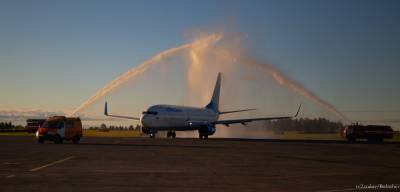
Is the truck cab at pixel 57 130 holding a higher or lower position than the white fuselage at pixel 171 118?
lower

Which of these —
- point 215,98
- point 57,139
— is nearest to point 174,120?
point 215,98

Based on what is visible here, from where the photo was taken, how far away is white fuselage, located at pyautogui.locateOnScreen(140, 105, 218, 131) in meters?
73.1

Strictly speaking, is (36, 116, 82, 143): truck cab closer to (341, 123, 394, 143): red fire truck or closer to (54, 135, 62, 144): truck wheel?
(54, 135, 62, 144): truck wheel

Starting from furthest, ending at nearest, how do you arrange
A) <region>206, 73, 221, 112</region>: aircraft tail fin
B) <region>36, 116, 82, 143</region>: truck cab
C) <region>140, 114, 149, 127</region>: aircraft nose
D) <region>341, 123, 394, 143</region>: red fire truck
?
<region>206, 73, 221, 112</region>: aircraft tail fin
<region>140, 114, 149, 127</region>: aircraft nose
<region>341, 123, 394, 143</region>: red fire truck
<region>36, 116, 82, 143</region>: truck cab

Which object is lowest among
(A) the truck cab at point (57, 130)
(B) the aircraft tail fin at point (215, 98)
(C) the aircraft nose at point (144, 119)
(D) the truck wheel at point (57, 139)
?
(D) the truck wheel at point (57, 139)

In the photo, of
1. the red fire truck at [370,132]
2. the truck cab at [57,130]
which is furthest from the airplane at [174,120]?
the truck cab at [57,130]

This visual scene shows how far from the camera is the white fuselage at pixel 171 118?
7306 cm

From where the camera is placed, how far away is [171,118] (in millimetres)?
74625

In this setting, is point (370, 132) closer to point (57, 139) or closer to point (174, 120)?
point (174, 120)

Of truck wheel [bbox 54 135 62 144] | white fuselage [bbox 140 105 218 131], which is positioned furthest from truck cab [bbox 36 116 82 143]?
white fuselage [bbox 140 105 218 131]

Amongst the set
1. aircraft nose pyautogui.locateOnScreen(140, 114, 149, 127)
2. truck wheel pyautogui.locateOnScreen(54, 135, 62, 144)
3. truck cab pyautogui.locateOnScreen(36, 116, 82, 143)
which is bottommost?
truck wheel pyautogui.locateOnScreen(54, 135, 62, 144)

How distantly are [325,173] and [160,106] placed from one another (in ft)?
180

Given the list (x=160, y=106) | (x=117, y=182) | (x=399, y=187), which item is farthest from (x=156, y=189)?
(x=160, y=106)

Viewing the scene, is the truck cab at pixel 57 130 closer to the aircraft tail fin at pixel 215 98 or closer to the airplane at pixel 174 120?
the airplane at pixel 174 120
